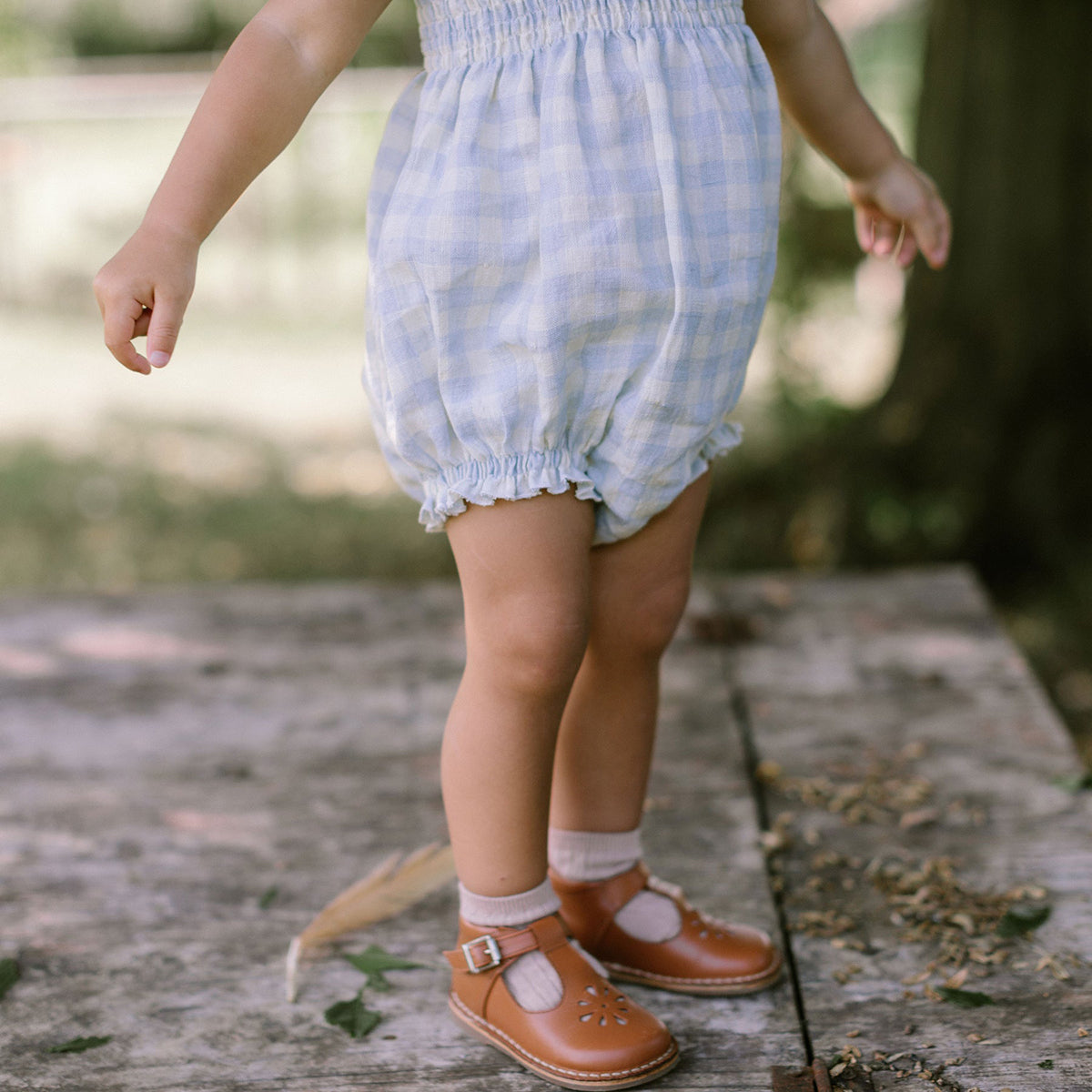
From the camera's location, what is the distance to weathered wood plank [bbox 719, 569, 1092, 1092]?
135cm

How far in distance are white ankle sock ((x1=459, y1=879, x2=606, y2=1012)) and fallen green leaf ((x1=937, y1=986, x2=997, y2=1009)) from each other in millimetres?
401

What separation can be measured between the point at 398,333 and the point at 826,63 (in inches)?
25.4

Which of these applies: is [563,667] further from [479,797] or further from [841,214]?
[841,214]

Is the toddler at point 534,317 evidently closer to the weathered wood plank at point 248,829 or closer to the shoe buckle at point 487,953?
the shoe buckle at point 487,953

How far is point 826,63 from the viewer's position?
148cm

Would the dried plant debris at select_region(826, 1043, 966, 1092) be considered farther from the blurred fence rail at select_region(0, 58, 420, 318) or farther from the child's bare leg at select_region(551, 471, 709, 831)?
the blurred fence rail at select_region(0, 58, 420, 318)

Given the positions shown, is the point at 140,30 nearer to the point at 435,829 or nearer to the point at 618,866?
the point at 435,829

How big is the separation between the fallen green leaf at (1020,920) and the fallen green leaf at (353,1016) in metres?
0.76

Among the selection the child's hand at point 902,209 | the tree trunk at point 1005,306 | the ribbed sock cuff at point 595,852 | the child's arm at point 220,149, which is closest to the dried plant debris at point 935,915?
the ribbed sock cuff at point 595,852

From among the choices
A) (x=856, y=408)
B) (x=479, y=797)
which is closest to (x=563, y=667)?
(x=479, y=797)

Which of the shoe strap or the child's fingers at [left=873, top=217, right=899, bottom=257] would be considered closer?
the shoe strap

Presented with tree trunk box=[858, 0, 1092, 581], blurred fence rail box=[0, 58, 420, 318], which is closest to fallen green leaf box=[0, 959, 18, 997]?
tree trunk box=[858, 0, 1092, 581]

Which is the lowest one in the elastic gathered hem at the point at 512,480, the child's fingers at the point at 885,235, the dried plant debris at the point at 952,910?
the dried plant debris at the point at 952,910

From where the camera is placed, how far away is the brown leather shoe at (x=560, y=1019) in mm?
1292
